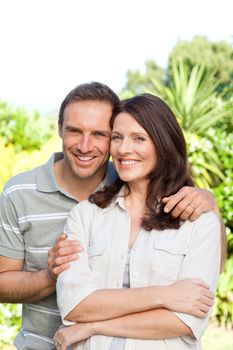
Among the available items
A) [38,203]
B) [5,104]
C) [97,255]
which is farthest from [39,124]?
[97,255]

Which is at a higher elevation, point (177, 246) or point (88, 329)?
point (177, 246)

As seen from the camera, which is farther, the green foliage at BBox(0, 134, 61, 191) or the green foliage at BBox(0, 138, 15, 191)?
the green foliage at BBox(0, 138, 15, 191)

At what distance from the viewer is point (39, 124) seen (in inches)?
336

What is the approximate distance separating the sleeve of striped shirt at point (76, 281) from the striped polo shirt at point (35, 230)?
0.38 m

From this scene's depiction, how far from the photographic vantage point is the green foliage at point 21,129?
8.12 meters

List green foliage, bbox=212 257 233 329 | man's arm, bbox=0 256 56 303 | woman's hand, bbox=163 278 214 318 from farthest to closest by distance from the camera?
1. green foliage, bbox=212 257 233 329
2. man's arm, bbox=0 256 56 303
3. woman's hand, bbox=163 278 214 318

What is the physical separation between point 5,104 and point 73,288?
6406 mm

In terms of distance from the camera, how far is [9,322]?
6.18m

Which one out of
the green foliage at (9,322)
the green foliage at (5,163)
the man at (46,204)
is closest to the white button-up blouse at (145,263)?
the man at (46,204)

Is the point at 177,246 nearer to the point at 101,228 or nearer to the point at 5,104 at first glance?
the point at 101,228

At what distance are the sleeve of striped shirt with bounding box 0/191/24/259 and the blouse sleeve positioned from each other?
91cm

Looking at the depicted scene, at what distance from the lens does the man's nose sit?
10.0 ft

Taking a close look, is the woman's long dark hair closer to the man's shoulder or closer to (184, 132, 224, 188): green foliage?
the man's shoulder

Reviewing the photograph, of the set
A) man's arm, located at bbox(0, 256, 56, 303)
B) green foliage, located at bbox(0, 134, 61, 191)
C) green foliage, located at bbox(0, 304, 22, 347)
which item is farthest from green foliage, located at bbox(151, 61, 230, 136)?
man's arm, located at bbox(0, 256, 56, 303)
